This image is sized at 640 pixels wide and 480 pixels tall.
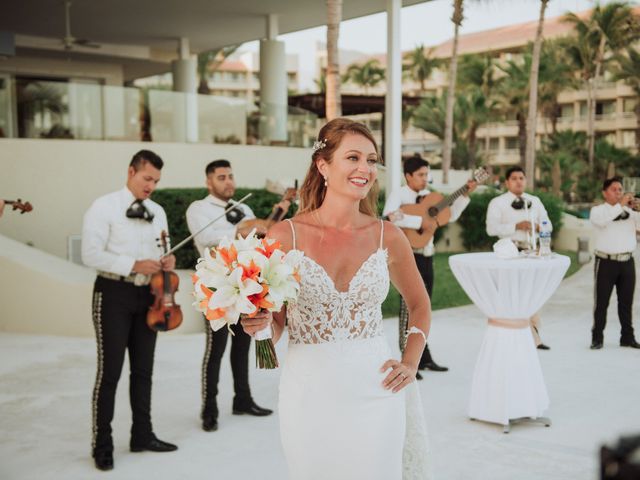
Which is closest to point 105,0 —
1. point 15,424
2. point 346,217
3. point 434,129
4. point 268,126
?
point 268,126

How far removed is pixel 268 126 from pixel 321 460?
1599 centimetres

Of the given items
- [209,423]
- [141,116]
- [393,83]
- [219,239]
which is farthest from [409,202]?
[141,116]

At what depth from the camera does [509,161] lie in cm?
7456

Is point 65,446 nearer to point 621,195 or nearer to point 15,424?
point 15,424

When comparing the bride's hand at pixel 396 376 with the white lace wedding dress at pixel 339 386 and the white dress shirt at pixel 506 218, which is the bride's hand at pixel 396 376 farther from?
the white dress shirt at pixel 506 218

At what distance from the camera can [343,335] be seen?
3232mm

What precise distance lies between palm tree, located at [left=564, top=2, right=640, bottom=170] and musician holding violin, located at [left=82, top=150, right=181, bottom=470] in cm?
4511

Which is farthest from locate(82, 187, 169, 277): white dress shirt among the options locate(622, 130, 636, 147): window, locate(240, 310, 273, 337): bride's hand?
locate(622, 130, 636, 147): window

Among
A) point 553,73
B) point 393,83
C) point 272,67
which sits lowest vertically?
point 393,83

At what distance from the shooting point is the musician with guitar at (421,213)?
26.1ft

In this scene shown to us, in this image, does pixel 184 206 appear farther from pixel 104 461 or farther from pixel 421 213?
pixel 104 461

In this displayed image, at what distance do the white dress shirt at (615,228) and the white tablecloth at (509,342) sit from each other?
3092mm

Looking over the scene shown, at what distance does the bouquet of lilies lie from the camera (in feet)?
8.98

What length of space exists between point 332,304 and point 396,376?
1.28 ft
